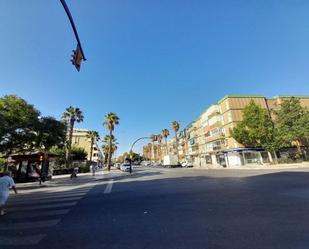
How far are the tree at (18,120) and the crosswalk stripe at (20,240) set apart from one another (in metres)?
16.9

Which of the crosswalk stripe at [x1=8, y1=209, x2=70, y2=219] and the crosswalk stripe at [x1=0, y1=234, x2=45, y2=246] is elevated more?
the crosswalk stripe at [x1=8, y1=209, x2=70, y2=219]

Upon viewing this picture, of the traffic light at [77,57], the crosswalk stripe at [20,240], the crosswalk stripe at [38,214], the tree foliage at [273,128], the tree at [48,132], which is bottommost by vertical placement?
the crosswalk stripe at [20,240]

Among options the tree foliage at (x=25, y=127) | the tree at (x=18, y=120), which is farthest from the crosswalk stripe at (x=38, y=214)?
the tree at (x=18, y=120)

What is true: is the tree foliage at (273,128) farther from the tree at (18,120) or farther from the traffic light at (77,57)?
the traffic light at (77,57)

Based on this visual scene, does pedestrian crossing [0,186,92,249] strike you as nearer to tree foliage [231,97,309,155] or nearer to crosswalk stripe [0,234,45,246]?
crosswalk stripe [0,234,45,246]

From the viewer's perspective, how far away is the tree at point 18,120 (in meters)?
21.1

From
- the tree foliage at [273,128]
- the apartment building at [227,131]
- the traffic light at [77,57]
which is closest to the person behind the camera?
the traffic light at [77,57]

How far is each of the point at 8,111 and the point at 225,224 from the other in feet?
72.3

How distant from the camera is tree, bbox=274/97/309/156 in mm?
39406

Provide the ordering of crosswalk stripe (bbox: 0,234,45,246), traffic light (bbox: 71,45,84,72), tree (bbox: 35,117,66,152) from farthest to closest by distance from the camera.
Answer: tree (bbox: 35,117,66,152)
traffic light (bbox: 71,45,84,72)
crosswalk stripe (bbox: 0,234,45,246)

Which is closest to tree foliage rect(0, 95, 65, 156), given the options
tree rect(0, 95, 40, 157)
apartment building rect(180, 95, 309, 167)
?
tree rect(0, 95, 40, 157)

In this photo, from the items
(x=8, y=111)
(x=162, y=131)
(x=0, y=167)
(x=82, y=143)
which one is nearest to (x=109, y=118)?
(x=0, y=167)

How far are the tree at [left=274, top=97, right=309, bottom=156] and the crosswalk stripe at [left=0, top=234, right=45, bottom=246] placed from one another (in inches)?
1645

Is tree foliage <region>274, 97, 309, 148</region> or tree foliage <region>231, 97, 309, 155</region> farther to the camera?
tree foliage <region>231, 97, 309, 155</region>
